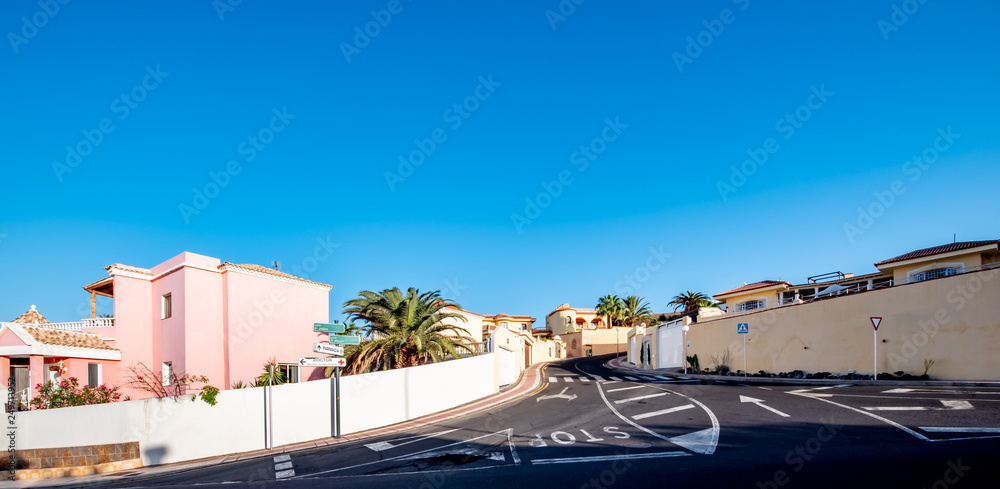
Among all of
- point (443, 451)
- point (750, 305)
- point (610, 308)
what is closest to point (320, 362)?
point (443, 451)

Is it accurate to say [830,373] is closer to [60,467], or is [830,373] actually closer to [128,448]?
[128,448]

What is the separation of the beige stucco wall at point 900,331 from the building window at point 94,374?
→ 30856 millimetres

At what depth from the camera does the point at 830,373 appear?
22.3 metres

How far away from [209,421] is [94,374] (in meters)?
13.2

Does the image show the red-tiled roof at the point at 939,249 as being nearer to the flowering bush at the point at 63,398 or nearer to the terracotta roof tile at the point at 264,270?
the terracotta roof tile at the point at 264,270

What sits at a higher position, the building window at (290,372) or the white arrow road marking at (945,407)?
the white arrow road marking at (945,407)

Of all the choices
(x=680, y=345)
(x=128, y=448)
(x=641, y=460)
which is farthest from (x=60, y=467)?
(x=680, y=345)

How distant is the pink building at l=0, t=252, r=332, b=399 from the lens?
21516 mm

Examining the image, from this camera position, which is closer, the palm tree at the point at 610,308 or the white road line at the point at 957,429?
the white road line at the point at 957,429

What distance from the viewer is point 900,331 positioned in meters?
19.7

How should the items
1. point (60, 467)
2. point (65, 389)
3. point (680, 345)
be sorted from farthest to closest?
point (680, 345)
point (65, 389)
point (60, 467)

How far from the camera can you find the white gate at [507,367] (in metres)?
28.1

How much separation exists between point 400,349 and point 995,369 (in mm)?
20570

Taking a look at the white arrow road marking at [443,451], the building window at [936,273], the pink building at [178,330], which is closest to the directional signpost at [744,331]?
the building window at [936,273]
